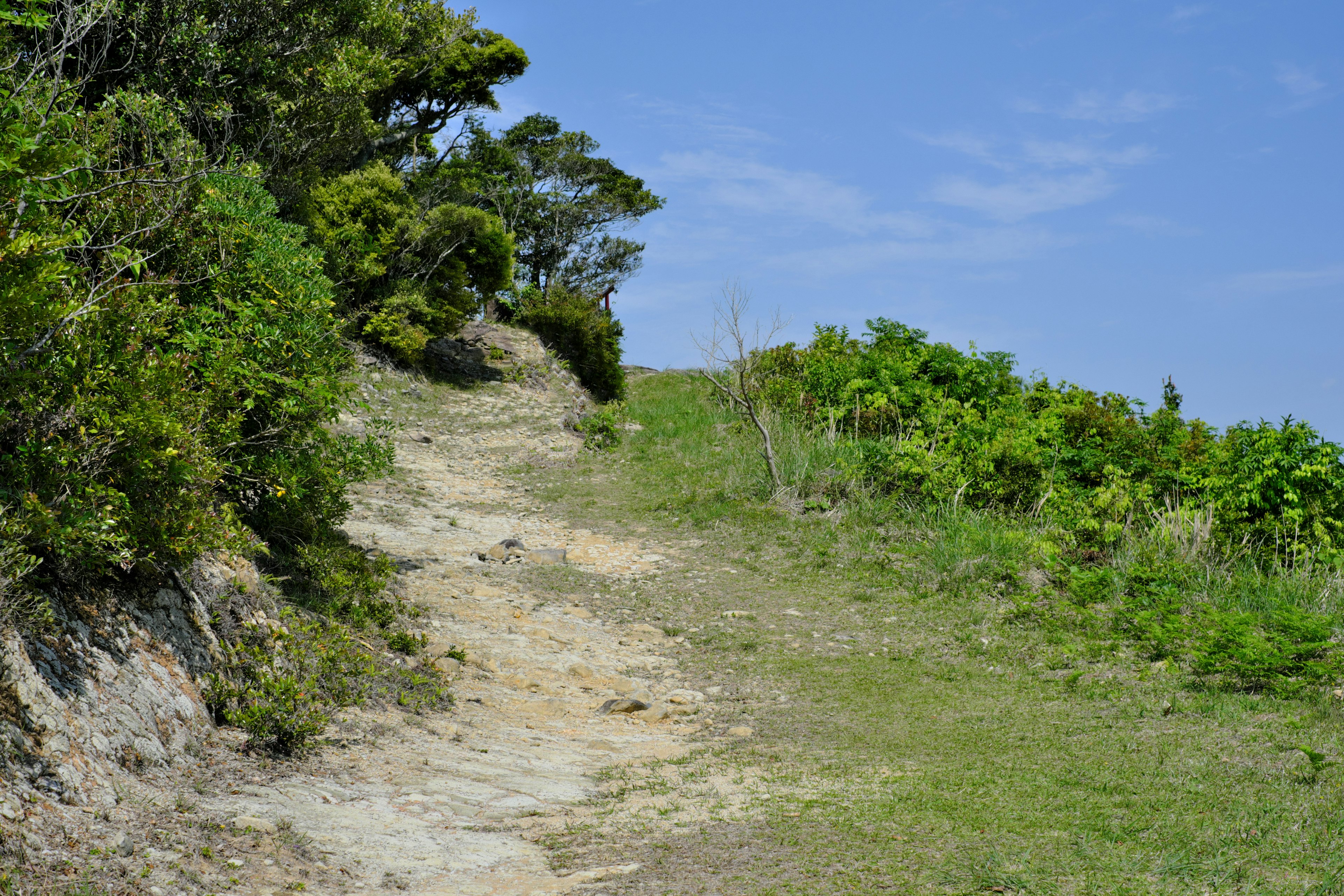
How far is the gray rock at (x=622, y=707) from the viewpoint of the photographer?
7.01m

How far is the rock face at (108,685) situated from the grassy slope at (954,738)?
8.12 feet

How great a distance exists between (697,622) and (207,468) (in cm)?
539

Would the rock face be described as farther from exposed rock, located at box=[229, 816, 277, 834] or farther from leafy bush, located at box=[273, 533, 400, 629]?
leafy bush, located at box=[273, 533, 400, 629]

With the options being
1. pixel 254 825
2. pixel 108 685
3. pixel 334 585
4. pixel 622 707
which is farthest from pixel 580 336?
pixel 254 825

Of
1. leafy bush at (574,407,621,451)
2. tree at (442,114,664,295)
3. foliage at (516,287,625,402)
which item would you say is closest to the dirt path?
leafy bush at (574,407,621,451)

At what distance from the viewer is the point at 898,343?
1636 cm

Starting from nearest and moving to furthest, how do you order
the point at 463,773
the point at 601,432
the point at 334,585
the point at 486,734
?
the point at 463,773, the point at 486,734, the point at 334,585, the point at 601,432

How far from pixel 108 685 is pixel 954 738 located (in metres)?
5.06

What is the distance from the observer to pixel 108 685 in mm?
4250

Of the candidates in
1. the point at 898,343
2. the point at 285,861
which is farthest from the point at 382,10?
the point at 285,861

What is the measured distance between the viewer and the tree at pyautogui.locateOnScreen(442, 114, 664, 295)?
28.4m

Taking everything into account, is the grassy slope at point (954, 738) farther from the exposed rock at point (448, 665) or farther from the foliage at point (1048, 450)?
the exposed rock at point (448, 665)

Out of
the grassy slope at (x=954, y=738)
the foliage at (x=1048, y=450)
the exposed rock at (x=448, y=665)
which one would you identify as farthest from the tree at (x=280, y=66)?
the foliage at (x=1048, y=450)

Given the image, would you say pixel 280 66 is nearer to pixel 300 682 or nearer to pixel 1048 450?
pixel 300 682
